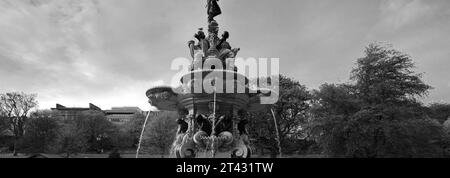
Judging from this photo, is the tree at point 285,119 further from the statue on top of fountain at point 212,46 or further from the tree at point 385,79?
the statue on top of fountain at point 212,46

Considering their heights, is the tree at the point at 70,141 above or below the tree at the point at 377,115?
below

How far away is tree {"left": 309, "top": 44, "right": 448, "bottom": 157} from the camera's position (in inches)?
→ 948

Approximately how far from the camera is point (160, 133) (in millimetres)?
45156

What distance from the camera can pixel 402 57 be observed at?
2642 centimetres

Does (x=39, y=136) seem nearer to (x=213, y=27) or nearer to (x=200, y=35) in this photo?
(x=200, y=35)

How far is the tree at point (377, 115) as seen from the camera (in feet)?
79.0

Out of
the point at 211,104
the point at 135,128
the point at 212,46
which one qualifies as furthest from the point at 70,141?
the point at 211,104

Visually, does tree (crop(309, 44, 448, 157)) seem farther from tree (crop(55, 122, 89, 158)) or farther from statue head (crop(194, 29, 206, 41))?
tree (crop(55, 122, 89, 158))

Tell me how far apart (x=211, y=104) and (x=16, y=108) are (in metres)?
52.4

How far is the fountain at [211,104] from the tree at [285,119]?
2264 centimetres

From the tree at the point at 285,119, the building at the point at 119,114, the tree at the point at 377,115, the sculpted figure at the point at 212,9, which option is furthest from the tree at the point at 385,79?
the building at the point at 119,114
